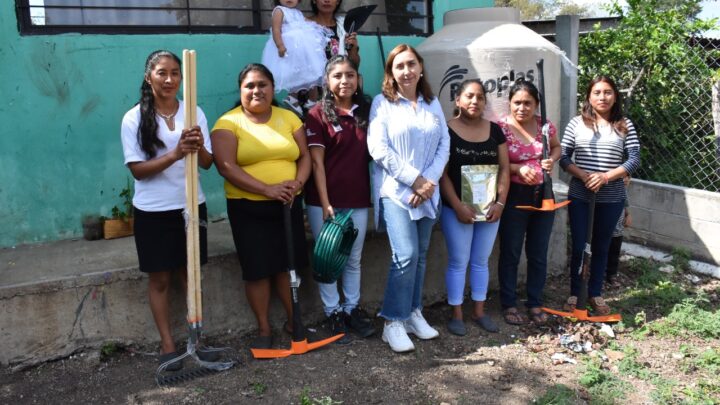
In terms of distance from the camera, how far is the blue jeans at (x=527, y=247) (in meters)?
4.21

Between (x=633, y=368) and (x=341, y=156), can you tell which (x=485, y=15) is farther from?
(x=633, y=368)

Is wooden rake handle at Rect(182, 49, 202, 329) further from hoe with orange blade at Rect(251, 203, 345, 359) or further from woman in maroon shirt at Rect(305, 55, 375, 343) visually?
woman in maroon shirt at Rect(305, 55, 375, 343)

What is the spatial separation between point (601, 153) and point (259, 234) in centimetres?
245

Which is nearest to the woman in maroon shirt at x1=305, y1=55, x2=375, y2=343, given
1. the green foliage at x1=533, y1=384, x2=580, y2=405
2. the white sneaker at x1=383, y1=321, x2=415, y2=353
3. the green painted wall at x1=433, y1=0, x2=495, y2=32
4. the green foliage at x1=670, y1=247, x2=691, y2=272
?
the white sneaker at x1=383, y1=321, x2=415, y2=353

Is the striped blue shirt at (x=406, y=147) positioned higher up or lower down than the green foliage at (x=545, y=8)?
lower down

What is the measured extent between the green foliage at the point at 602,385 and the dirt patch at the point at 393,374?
25 millimetres

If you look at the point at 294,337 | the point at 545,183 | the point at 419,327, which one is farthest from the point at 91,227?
the point at 545,183

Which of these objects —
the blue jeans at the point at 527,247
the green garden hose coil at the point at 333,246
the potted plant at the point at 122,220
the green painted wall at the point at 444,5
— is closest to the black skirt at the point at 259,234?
the green garden hose coil at the point at 333,246

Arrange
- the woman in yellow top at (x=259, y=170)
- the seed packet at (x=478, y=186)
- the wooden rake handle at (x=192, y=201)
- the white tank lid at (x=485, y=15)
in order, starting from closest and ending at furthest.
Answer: the wooden rake handle at (x=192, y=201) < the woman in yellow top at (x=259, y=170) < the seed packet at (x=478, y=186) < the white tank lid at (x=485, y=15)

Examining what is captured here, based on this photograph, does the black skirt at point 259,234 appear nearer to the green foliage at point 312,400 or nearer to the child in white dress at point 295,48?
the green foliage at point 312,400

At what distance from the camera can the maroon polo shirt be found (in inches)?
146

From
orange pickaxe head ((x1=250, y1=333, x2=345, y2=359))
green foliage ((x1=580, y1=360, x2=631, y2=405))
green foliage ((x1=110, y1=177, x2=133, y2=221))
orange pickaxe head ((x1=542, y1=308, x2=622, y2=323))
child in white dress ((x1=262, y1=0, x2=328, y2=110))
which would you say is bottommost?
green foliage ((x1=580, y1=360, x2=631, y2=405))

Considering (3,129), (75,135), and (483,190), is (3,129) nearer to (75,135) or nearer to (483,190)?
(75,135)

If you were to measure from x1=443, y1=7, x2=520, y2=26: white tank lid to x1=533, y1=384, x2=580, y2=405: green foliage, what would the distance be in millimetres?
2982
